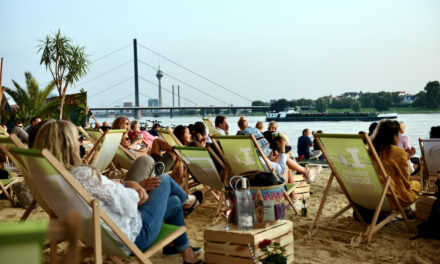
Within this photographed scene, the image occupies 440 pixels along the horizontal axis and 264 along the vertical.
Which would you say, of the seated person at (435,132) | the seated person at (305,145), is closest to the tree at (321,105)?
the seated person at (305,145)

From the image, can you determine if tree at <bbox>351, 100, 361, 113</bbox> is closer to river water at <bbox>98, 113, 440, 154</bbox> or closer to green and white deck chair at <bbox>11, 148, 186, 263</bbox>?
river water at <bbox>98, 113, 440, 154</bbox>

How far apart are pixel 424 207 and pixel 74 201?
92.5 inches

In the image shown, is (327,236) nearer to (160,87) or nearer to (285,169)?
(285,169)

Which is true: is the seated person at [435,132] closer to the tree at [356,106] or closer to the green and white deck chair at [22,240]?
the green and white deck chair at [22,240]

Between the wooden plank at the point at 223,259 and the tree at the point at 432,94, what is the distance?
54.0 meters

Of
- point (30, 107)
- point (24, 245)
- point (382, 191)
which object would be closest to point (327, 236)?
point (382, 191)

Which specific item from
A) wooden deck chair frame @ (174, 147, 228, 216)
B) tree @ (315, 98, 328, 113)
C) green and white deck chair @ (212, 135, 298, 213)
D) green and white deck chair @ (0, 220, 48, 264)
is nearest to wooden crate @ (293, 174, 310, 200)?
green and white deck chair @ (212, 135, 298, 213)

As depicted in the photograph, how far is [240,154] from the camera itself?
3588mm

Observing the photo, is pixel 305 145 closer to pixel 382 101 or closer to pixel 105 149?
pixel 105 149

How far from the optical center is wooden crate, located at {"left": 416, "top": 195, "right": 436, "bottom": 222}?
127 inches

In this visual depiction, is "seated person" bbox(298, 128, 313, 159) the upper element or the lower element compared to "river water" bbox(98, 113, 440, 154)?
upper

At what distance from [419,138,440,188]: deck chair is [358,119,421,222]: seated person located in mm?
1308

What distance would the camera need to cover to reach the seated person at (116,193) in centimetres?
192

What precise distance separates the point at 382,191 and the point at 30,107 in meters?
13.5
